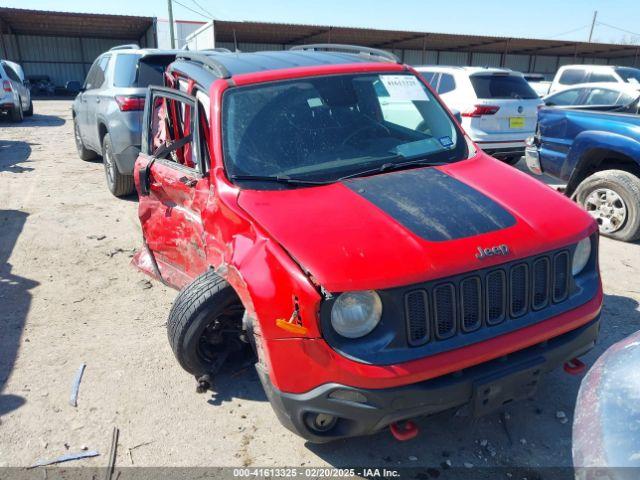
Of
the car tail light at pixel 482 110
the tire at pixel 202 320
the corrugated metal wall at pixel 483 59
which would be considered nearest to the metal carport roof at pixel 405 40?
the corrugated metal wall at pixel 483 59

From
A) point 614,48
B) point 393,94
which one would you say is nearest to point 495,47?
point 614,48

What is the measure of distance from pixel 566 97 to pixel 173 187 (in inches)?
330

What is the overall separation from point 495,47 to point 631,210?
103 ft

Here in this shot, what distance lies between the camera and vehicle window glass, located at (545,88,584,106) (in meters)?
9.30

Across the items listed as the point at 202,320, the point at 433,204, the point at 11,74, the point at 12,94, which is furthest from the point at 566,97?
the point at 11,74

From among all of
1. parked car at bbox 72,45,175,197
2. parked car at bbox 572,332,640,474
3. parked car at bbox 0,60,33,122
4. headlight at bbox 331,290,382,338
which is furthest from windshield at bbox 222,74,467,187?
parked car at bbox 0,60,33,122

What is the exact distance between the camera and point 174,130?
402cm

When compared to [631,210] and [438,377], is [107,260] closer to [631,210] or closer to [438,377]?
[438,377]

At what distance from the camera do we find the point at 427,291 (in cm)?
224

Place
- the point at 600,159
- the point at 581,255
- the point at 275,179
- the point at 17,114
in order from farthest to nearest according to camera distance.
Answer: the point at 17,114 < the point at 600,159 < the point at 275,179 < the point at 581,255

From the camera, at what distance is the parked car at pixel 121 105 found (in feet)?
22.0

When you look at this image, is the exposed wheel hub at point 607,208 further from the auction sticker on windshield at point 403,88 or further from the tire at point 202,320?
the tire at point 202,320

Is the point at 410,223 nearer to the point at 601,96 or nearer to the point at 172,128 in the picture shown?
the point at 172,128

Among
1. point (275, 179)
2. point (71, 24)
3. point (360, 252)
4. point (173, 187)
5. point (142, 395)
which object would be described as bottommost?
point (142, 395)
